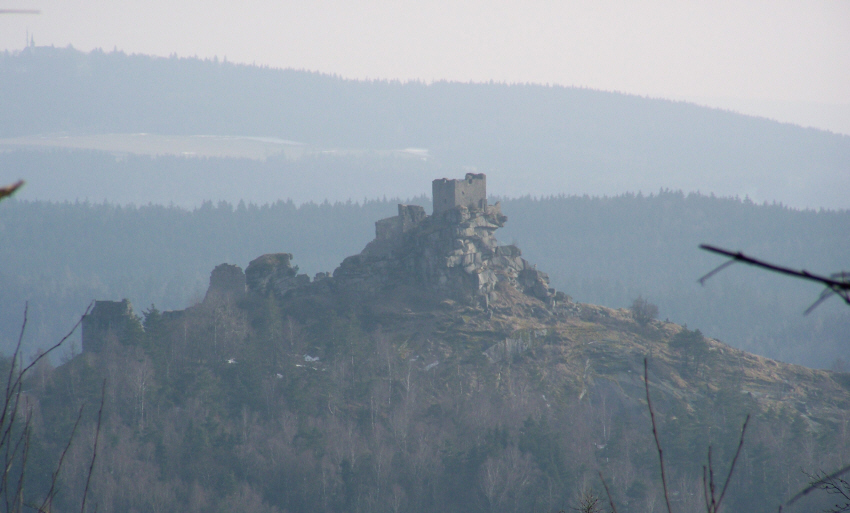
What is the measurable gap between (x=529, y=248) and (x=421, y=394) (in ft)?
408

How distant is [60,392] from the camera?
145 feet

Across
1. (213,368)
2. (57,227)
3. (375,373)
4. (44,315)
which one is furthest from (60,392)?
(57,227)

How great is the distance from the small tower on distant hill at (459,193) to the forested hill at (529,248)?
3288 inches

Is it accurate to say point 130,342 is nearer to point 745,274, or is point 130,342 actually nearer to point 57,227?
point 745,274

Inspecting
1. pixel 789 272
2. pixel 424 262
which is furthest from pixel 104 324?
pixel 789 272

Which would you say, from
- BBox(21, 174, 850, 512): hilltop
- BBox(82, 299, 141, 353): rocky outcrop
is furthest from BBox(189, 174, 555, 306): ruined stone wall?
BBox(82, 299, 141, 353): rocky outcrop

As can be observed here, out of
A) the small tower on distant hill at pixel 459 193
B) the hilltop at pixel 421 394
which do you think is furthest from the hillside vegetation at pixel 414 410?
the small tower on distant hill at pixel 459 193

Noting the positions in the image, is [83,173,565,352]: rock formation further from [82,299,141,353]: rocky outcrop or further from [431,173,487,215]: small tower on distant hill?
[82,299,141,353]: rocky outcrop

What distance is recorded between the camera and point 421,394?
151ft

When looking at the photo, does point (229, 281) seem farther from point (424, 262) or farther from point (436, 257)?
point (436, 257)

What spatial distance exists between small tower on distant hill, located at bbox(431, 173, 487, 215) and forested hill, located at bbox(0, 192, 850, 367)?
8352 centimetres

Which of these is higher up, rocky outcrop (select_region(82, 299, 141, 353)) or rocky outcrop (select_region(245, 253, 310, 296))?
rocky outcrop (select_region(245, 253, 310, 296))

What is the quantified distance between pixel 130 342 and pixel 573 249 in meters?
131

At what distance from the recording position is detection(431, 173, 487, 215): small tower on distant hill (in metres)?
51.4
